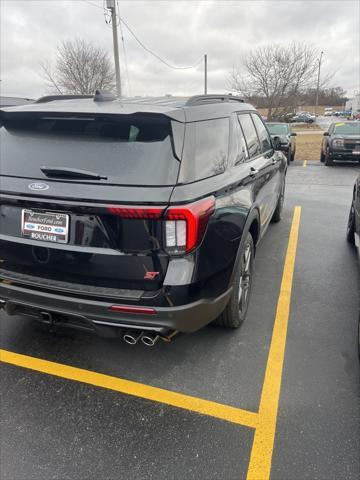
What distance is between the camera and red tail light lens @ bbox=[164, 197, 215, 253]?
2.09 metres

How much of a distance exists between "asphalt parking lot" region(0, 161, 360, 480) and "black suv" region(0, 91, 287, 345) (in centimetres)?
53

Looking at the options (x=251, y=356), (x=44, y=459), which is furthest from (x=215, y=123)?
(x=44, y=459)

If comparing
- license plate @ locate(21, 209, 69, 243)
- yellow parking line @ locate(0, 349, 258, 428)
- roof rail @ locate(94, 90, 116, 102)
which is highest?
roof rail @ locate(94, 90, 116, 102)

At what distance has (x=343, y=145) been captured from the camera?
13117 mm

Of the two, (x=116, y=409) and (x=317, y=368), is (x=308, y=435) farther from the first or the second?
(x=116, y=409)

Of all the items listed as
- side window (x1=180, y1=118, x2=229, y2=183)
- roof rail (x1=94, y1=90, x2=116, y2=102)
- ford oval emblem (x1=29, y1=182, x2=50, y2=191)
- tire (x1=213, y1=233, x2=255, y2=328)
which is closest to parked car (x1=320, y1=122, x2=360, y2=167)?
tire (x1=213, y1=233, x2=255, y2=328)

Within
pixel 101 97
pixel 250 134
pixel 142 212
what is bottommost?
pixel 142 212

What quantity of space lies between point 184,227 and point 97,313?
2.49 ft

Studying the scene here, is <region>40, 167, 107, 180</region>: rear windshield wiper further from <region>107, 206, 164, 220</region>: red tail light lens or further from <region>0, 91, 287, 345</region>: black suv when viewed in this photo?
<region>107, 206, 164, 220</region>: red tail light lens

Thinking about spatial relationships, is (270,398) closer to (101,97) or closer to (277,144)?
(101,97)

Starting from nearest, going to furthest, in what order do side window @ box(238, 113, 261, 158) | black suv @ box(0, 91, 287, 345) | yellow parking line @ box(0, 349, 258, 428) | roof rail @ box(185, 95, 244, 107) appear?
1. black suv @ box(0, 91, 287, 345)
2. yellow parking line @ box(0, 349, 258, 428)
3. roof rail @ box(185, 95, 244, 107)
4. side window @ box(238, 113, 261, 158)

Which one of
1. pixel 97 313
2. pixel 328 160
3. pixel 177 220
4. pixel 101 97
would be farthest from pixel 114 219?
pixel 328 160

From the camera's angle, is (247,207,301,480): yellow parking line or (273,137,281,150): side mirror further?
(273,137,281,150): side mirror

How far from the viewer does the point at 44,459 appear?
2078 millimetres
